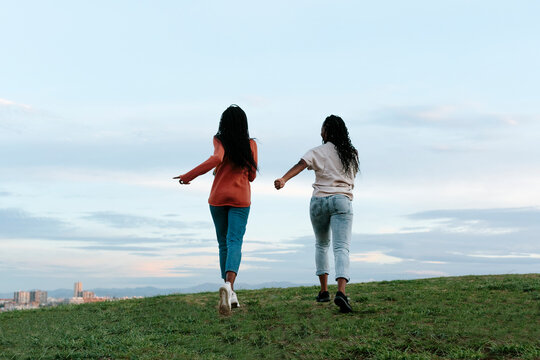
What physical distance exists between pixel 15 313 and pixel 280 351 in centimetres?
735

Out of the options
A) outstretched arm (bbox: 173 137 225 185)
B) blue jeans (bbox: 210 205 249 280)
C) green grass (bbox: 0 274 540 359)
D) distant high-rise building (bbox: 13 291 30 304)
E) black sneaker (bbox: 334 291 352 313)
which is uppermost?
outstretched arm (bbox: 173 137 225 185)

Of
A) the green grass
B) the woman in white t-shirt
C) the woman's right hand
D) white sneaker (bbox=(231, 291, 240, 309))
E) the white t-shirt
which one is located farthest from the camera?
white sneaker (bbox=(231, 291, 240, 309))

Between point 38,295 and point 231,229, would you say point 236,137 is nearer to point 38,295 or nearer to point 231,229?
point 231,229

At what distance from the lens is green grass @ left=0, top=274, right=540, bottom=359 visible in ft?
20.3

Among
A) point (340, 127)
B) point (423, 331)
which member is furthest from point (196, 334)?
point (340, 127)

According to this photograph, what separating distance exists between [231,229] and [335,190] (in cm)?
161

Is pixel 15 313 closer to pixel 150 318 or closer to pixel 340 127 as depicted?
pixel 150 318

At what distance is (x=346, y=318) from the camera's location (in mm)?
7391

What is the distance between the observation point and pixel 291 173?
7.79 m

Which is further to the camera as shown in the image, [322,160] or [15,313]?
[15,313]

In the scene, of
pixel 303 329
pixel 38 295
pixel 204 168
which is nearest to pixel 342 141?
pixel 204 168

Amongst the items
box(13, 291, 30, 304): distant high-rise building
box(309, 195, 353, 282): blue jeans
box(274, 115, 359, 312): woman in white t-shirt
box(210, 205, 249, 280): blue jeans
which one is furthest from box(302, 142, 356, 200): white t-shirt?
box(13, 291, 30, 304): distant high-rise building

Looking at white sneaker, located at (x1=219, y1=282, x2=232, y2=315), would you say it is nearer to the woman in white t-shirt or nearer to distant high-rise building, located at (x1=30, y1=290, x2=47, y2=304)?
the woman in white t-shirt

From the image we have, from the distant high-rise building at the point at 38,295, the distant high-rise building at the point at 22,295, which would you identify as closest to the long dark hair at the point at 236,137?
the distant high-rise building at the point at 38,295
